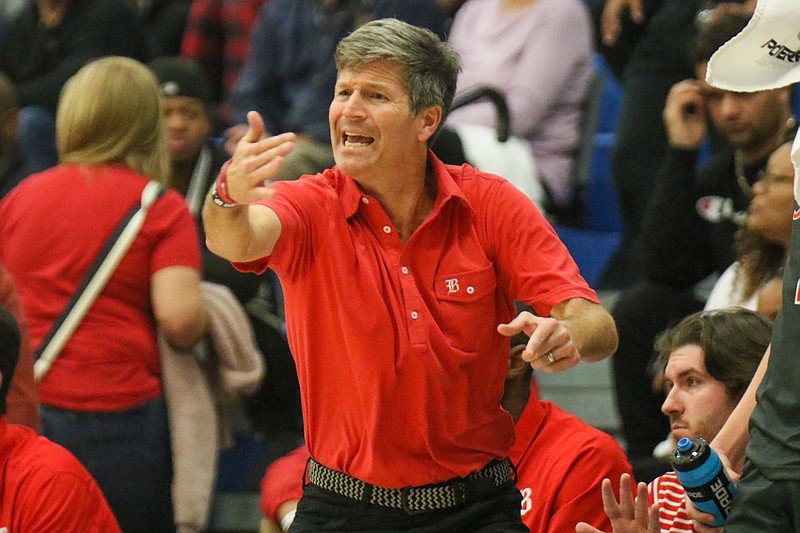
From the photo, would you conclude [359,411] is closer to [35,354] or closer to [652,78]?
[35,354]

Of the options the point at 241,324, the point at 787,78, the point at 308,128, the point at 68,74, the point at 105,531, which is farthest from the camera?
the point at 68,74

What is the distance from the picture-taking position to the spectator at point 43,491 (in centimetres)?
356

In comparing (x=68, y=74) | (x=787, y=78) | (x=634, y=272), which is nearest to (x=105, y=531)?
(x=787, y=78)

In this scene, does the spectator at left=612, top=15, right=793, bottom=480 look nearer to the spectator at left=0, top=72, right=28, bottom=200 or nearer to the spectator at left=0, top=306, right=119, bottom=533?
the spectator at left=0, top=306, right=119, bottom=533

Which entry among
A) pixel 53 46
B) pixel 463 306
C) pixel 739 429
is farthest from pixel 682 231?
pixel 53 46

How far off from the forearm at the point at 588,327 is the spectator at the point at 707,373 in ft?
1.97

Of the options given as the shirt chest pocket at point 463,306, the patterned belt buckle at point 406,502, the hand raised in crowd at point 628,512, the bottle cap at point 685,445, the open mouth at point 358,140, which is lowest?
the hand raised in crowd at point 628,512

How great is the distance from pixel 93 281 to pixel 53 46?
2525mm

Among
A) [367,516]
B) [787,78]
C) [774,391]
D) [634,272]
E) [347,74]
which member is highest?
[787,78]

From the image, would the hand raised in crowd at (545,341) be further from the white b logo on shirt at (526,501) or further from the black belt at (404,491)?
the white b logo on shirt at (526,501)

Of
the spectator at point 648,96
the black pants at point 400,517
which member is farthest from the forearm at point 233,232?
the spectator at point 648,96

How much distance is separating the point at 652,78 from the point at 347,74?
2896mm

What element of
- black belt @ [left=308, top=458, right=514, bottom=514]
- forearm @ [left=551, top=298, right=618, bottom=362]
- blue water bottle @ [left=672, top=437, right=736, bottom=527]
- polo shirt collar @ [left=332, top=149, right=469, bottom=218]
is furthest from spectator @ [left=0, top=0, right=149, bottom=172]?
blue water bottle @ [left=672, top=437, right=736, bottom=527]

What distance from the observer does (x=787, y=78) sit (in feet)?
8.82
